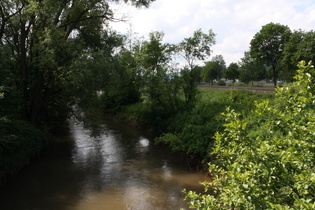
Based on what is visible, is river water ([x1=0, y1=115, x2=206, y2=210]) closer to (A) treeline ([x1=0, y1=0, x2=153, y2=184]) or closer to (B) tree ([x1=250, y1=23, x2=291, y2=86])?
(A) treeline ([x1=0, y1=0, x2=153, y2=184])

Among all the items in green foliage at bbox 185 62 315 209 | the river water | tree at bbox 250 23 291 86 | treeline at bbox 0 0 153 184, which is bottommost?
the river water

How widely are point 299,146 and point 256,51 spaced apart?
39.3 metres

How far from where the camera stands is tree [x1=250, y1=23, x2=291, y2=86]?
120 feet

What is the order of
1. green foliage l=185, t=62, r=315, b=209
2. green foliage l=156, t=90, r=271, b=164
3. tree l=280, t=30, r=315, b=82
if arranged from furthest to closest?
tree l=280, t=30, r=315, b=82
green foliage l=156, t=90, r=271, b=164
green foliage l=185, t=62, r=315, b=209

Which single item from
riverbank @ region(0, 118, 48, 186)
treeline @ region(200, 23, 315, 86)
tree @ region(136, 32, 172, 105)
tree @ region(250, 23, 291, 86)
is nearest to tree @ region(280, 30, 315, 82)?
treeline @ region(200, 23, 315, 86)

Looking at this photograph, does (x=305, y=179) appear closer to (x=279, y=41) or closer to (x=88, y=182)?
(x=88, y=182)

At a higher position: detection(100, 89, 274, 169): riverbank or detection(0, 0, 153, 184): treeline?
detection(0, 0, 153, 184): treeline

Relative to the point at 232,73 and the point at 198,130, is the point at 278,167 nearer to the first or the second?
the point at 198,130

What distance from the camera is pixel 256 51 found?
127ft

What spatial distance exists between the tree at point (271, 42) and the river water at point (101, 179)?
29418mm

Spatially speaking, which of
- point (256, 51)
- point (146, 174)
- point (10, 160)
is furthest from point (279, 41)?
point (10, 160)

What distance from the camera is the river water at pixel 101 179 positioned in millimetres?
8375

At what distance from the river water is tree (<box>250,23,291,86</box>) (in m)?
29.4

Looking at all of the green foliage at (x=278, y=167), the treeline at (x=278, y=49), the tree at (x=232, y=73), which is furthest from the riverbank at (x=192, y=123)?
the tree at (x=232, y=73)
